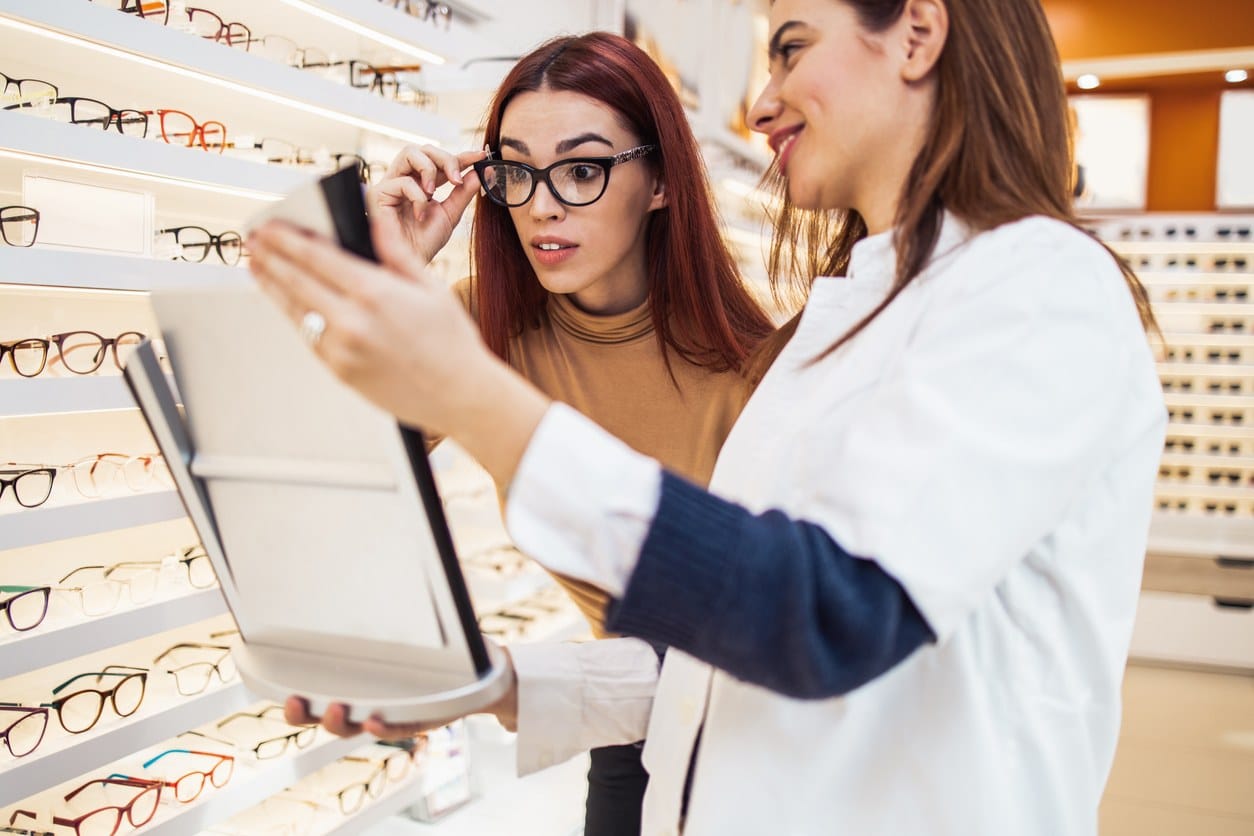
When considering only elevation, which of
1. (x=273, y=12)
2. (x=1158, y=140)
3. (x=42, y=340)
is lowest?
(x=42, y=340)

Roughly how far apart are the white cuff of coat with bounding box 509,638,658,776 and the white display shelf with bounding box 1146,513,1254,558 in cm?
484

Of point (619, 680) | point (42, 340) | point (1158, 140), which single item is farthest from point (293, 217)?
point (1158, 140)

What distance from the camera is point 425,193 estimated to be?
5.29 ft

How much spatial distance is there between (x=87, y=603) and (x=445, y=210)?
918 millimetres

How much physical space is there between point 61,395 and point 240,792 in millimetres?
838

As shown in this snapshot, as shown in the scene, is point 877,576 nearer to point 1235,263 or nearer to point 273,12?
point 273,12

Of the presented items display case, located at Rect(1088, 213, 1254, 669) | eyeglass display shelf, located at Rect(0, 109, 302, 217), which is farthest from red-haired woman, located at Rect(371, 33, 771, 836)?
display case, located at Rect(1088, 213, 1254, 669)

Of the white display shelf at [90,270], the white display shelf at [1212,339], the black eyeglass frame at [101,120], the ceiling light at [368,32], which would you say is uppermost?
the ceiling light at [368,32]

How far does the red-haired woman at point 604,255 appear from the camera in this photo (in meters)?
1.57

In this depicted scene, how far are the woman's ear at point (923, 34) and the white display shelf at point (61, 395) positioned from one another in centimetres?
114

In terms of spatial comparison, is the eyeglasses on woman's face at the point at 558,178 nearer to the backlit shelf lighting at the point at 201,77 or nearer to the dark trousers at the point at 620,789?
the backlit shelf lighting at the point at 201,77

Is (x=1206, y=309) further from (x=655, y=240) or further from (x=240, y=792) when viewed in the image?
(x=240, y=792)

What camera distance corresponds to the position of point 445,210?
1.63 metres

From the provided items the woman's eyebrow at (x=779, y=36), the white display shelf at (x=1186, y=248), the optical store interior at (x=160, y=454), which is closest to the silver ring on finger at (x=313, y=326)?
the optical store interior at (x=160, y=454)
